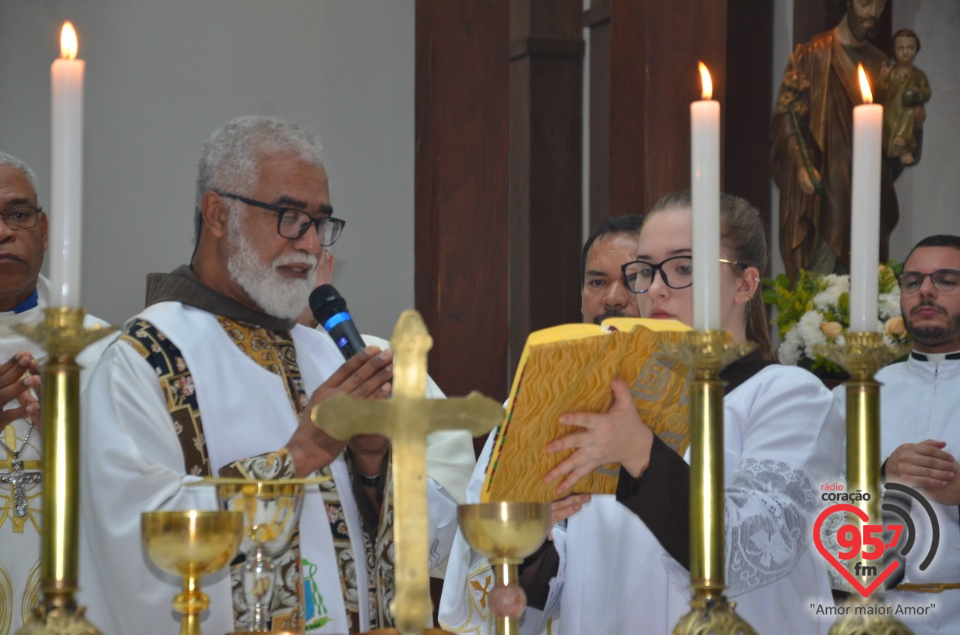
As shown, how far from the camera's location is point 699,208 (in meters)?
Result: 1.84

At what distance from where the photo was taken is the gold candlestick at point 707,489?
181 cm

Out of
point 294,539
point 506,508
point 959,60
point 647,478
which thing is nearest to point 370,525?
point 294,539

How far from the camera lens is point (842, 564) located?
7.98 feet

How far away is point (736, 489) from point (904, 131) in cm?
538

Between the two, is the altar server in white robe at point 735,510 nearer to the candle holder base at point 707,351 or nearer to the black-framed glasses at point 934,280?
the candle holder base at point 707,351

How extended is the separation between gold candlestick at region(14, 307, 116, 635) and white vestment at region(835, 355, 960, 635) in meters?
3.81

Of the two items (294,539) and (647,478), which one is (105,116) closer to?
(294,539)

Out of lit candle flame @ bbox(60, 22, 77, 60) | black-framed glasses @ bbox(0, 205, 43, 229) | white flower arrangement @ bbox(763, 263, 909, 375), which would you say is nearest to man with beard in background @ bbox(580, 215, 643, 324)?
white flower arrangement @ bbox(763, 263, 909, 375)

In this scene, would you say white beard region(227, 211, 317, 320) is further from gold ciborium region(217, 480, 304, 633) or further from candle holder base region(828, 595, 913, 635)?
candle holder base region(828, 595, 913, 635)

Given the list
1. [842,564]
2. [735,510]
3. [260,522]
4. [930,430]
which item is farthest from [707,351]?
[930,430]

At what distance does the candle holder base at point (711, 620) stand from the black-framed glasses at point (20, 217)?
3039 millimetres

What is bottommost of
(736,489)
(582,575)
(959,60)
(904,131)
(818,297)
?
(582,575)

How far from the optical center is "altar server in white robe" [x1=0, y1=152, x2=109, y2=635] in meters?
3.98

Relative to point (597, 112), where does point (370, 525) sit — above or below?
below
